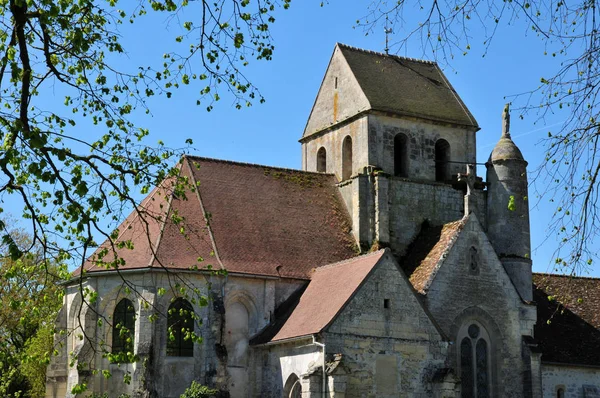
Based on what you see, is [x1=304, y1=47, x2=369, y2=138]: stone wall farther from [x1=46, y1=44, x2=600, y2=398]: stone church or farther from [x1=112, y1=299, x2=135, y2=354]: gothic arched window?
[x1=112, y1=299, x2=135, y2=354]: gothic arched window

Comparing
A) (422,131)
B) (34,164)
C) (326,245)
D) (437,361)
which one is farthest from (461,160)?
(34,164)

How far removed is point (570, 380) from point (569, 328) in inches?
93.4

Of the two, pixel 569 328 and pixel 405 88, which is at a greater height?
pixel 405 88

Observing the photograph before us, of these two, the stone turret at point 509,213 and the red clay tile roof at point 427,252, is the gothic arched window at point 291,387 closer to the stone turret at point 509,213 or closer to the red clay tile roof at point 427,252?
the red clay tile roof at point 427,252

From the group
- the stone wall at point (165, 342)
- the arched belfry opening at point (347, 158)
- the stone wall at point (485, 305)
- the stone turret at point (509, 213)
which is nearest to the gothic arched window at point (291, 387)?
the stone wall at point (165, 342)

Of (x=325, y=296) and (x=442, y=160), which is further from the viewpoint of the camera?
(x=442, y=160)

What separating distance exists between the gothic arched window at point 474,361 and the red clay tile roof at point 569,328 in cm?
301

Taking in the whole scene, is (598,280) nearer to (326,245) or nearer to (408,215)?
(408,215)

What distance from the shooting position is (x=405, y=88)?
3844cm

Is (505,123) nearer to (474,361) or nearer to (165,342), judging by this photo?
(474,361)

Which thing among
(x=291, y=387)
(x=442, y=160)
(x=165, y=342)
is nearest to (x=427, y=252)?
(x=442, y=160)

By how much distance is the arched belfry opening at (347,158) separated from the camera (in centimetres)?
3753

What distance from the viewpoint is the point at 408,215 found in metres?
35.7

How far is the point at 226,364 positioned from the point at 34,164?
722 inches
